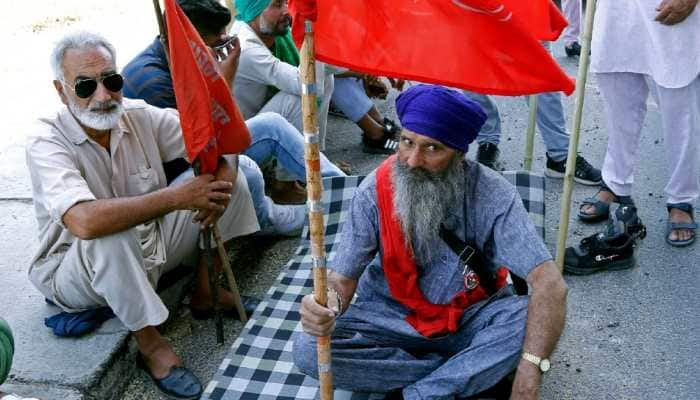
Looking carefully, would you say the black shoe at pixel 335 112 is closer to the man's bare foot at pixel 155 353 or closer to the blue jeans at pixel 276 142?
the blue jeans at pixel 276 142

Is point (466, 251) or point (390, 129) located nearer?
point (466, 251)

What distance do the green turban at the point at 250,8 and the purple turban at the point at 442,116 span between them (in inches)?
78.6

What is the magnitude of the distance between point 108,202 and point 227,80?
1.13 m

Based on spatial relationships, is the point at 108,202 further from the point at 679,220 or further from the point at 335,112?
the point at 335,112

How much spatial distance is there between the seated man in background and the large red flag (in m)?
1.46

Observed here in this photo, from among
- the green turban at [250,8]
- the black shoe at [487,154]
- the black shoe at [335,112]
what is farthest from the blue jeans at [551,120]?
the black shoe at [335,112]

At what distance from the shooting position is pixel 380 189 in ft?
9.22

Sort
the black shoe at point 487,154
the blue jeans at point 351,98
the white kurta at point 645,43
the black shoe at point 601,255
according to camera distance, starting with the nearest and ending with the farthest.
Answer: the white kurta at point 645,43 < the black shoe at point 601,255 < the black shoe at point 487,154 < the blue jeans at point 351,98

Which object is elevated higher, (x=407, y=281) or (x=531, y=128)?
(x=531, y=128)

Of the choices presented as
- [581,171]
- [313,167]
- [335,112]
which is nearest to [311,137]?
[313,167]

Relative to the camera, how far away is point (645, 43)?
12.5ft

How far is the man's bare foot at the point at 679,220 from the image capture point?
13.4 ft

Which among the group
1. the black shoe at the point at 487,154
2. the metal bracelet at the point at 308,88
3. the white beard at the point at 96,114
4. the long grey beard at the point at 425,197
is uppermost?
the metal bracelet at the point at 308,88

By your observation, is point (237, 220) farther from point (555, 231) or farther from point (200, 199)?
point (555, 231)
